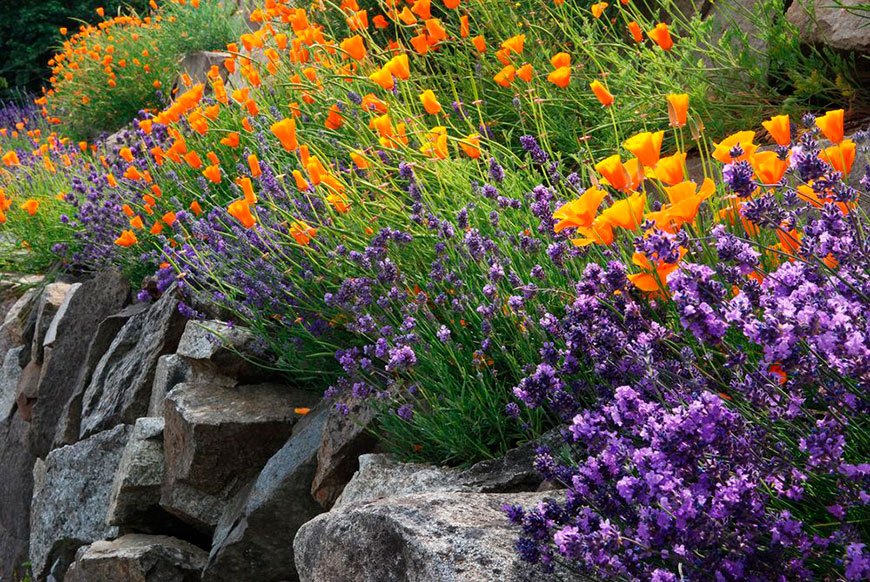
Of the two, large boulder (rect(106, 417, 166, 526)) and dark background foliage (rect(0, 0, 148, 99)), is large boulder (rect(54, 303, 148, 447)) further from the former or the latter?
dark background foliage (rect(0, 0, 148, 99))

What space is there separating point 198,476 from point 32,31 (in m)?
16.8

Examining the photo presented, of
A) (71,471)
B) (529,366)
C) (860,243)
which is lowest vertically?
(71,471)

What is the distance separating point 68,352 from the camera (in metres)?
6.32

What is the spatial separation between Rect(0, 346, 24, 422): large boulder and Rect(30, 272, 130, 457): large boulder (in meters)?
0.73

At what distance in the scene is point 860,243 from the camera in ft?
5.61

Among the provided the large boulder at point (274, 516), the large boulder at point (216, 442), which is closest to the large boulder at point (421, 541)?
the large boulder at point (274, 516)

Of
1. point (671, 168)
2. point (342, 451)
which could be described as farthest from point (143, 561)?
point (671, 168)

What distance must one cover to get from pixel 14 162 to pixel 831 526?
280 inches

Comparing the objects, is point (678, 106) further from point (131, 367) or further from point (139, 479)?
point (131, 367)

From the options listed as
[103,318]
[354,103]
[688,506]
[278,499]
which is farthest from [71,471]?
[688,506]

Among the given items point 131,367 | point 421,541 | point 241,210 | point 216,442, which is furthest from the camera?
point 131,367

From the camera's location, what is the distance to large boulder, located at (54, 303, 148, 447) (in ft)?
19.5

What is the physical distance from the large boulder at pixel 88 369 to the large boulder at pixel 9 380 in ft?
3.79

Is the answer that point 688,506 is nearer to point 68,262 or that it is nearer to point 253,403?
point 253,403
